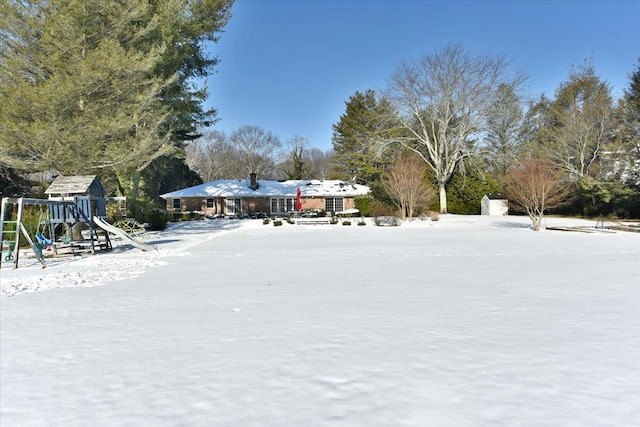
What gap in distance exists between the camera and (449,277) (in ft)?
27.0

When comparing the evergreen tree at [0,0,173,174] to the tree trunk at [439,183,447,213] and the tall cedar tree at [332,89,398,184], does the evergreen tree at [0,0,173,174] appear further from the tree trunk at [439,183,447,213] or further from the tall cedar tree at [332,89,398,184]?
the tall cedar tree at [332,89,398,184]

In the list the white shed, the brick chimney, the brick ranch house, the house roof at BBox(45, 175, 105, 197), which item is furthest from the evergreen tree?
the white shed

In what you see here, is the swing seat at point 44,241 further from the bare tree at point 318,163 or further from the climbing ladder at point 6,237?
the bare tree at point 318,163

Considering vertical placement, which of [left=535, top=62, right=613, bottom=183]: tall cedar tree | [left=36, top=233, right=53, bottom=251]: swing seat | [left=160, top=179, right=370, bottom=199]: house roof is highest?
[left=535, top=62, right=613, bottom=183]: tall cedar tree

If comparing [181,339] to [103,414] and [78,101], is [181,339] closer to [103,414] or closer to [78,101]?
[103,414]

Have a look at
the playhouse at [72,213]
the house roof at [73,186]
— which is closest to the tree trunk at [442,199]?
the playhouse at [72,213]

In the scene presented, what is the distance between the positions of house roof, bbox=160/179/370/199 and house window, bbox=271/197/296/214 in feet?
2.15

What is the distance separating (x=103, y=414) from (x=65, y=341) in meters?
2.10

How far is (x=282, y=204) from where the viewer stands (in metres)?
43.8

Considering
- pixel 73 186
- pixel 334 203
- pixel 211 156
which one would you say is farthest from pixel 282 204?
pixel 211 156

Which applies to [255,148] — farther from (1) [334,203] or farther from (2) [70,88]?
(2) [70,88]

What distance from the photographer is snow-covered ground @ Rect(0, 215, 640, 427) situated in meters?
3.07

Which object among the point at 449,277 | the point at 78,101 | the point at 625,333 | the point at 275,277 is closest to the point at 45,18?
the point at 78,101

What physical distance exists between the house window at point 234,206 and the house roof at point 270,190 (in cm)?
84
